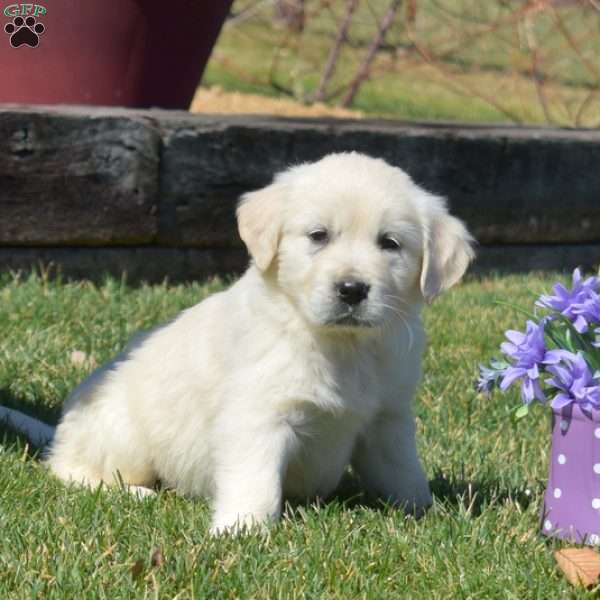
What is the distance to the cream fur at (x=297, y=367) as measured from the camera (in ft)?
9.85

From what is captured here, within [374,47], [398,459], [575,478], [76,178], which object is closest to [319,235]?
[398,459]

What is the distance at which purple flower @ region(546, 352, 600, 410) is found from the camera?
9.36ft

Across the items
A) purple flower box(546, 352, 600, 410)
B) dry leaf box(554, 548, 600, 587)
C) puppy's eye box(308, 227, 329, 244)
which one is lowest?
dry leaf box(554, 548, 600, 587)

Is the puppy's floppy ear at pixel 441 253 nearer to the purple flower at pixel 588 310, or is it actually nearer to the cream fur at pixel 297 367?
the cream fur at pixel 297 367

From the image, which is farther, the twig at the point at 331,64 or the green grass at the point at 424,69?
the green grass at the point at 424,69

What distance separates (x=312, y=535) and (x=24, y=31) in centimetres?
385

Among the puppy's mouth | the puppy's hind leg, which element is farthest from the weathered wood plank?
the puppy's mouth

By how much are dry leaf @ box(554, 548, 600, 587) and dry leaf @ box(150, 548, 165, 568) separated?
89 centimetres

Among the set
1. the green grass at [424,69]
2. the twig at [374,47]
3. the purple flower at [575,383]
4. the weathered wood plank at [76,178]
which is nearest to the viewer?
the purple flower at [575,383]

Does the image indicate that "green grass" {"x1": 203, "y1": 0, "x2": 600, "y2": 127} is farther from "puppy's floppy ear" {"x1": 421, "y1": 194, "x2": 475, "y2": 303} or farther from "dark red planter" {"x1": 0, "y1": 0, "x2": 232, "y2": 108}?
"puppy's floppy ear" {"x1": 421, "y1": 194, "x2": 475, "y2": 303}

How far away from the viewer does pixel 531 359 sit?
291cm

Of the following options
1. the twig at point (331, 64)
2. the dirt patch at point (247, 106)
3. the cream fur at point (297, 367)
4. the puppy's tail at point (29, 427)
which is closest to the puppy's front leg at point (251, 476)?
the cream fur at point (297, 367)

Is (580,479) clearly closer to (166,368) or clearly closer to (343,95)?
(166,368)

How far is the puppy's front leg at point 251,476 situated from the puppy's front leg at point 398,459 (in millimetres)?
331
